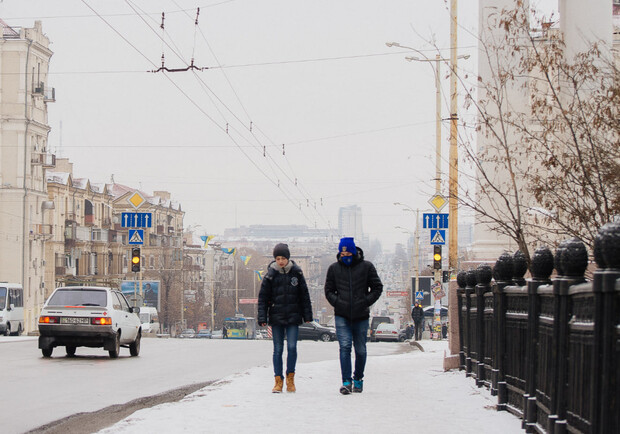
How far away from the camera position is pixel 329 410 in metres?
10.2

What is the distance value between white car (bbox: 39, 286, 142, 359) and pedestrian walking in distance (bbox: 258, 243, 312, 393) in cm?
962

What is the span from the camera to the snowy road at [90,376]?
11788 mm

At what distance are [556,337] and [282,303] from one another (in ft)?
18.6

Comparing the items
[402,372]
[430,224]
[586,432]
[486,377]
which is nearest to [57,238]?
[430,224]

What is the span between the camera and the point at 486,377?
11664 millimetres

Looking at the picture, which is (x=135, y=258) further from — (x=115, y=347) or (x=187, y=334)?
(x=187, y=334)

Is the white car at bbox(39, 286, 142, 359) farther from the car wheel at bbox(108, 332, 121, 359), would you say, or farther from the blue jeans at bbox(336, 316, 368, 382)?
the blue jeans at bbox(336, 316, 368, 382)

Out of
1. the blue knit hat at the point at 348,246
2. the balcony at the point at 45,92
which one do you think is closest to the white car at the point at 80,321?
the blue knit hat at the point at 348,246

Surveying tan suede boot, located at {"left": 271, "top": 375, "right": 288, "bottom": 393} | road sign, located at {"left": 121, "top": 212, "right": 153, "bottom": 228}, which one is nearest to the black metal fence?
tan suede boot, located at {"left": 271, "top": 375, "right": 288, "bottom": 393}

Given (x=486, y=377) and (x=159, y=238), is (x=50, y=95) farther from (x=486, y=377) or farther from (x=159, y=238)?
(x=486, y=377)

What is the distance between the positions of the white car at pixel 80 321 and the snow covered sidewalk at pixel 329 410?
7428 mm

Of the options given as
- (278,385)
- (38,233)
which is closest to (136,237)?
(278,385)

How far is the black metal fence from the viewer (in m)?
5.39

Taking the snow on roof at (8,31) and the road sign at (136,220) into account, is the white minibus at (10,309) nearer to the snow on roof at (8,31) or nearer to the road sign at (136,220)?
the road sign at (136,220)
